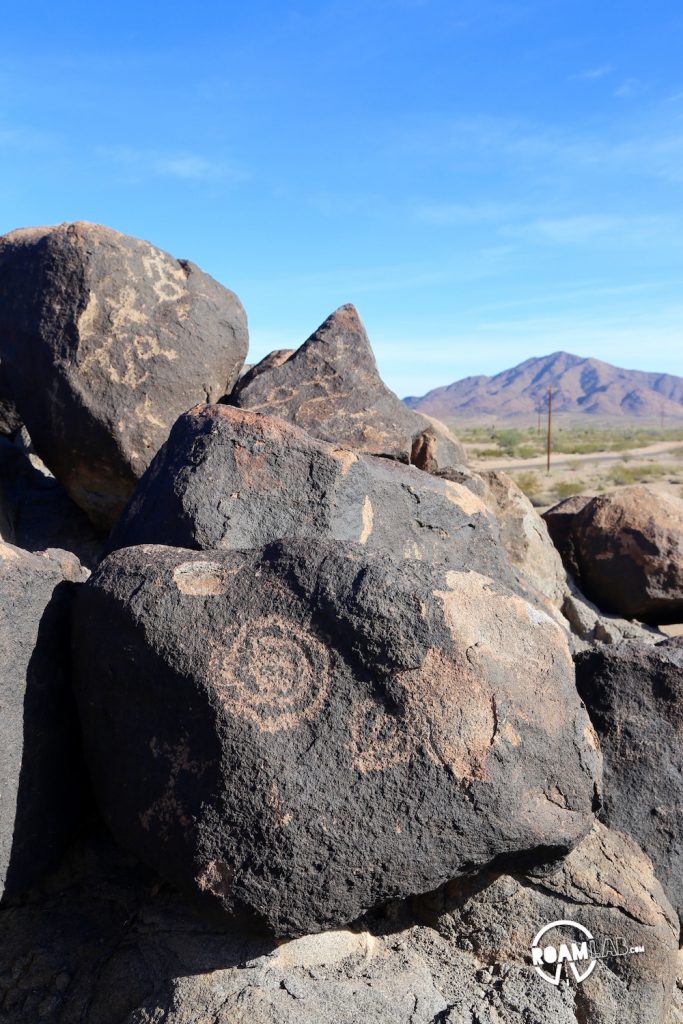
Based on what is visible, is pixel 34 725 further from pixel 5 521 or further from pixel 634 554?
pixel 634 554

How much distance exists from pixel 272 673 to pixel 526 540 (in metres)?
2.75

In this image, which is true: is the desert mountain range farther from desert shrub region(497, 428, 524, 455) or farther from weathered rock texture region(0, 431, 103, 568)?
weathered rock texture region(0, 431, 103, 568)

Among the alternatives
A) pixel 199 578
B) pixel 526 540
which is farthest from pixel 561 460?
pixel 199 578

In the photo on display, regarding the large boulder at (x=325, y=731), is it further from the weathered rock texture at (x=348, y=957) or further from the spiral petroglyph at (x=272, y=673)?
the weathered rock texture at (x=348, y=957)

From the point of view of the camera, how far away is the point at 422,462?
14.3 feet

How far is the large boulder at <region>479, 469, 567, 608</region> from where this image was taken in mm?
4391

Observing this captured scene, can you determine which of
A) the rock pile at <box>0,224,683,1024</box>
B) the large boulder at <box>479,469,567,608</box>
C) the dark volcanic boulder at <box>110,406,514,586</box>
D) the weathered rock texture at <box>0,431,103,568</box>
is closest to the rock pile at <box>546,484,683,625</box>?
the large boulder at <box>479,469,567,608</box>

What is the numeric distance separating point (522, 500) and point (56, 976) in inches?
126

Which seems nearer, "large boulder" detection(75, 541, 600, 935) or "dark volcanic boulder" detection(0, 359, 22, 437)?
"large boulder" detection(75, 541, 600, 935)

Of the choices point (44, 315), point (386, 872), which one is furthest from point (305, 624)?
point (44, 315)

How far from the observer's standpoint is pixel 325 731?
1.87 metres

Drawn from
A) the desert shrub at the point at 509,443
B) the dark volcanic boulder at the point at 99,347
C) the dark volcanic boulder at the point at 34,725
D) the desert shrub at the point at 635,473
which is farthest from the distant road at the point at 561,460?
the dark volcanic boulder at the point at 34,725

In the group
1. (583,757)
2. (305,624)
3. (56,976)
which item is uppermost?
(305,624)

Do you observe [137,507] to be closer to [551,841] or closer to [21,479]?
[551,841]
